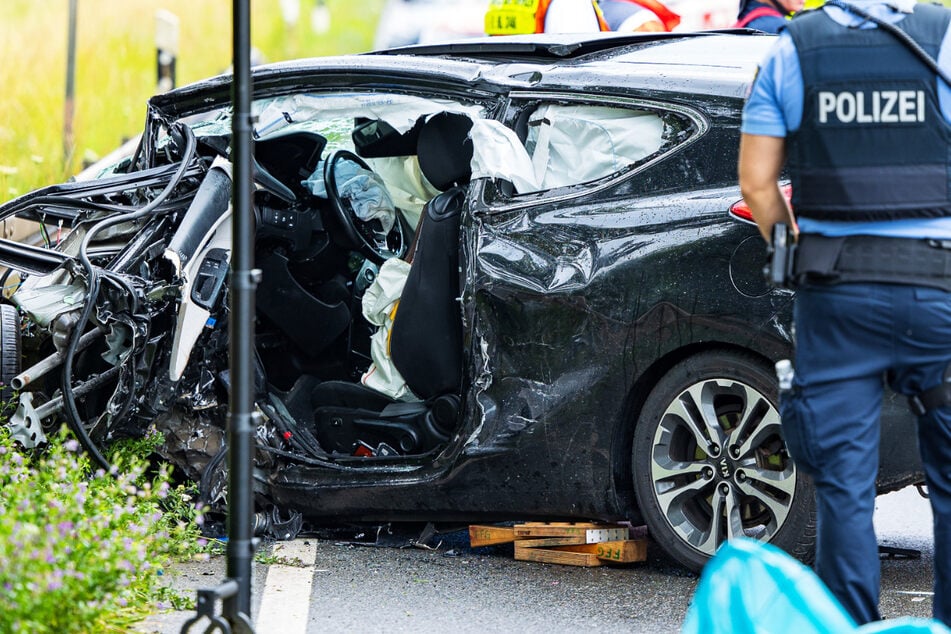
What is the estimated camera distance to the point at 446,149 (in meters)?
5.41

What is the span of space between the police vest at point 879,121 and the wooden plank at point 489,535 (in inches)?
84.0

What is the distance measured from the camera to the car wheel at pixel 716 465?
4.56 metres

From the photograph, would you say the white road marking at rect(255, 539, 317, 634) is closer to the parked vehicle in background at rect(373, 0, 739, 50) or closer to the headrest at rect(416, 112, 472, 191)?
the headrest at rect(416, 112, 472, 191)

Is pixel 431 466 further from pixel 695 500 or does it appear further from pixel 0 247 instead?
pixel 0 247

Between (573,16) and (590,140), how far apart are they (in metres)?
2.85

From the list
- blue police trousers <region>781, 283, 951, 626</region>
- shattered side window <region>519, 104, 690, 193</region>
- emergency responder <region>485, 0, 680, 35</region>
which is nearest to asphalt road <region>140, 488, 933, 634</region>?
blue police trousers <region>781, 283, 951, 626</region>

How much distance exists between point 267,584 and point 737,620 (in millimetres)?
2165

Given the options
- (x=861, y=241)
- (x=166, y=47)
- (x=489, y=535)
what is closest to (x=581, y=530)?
(x=489, y=535)

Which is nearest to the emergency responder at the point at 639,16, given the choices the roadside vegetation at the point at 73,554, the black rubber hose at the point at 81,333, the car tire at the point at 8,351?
the black rubber hose at the point at 81,333

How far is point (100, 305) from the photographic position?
5281 millimetres

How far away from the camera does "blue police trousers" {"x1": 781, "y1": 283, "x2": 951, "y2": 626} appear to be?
11.3 ft

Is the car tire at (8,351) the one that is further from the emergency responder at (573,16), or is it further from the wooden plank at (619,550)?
the emergency responder at (573,16)

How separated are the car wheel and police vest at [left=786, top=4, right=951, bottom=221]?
1170mm

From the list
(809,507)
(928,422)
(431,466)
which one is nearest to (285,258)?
(431,466)
